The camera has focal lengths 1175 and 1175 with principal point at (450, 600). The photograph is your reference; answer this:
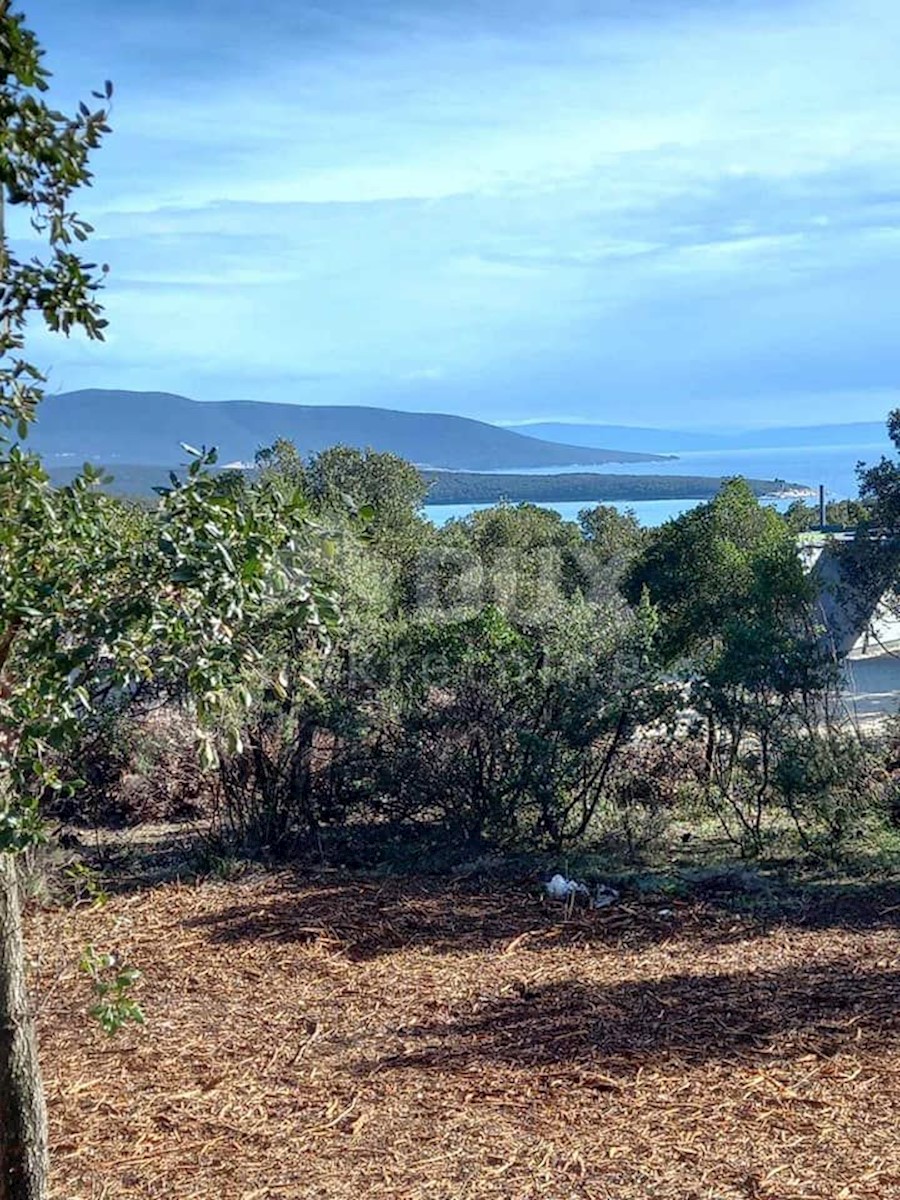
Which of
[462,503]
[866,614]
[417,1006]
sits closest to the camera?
[417,1006]

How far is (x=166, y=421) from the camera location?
51.1 meters

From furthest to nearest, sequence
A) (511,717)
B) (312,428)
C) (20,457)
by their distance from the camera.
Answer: (312,428)
(511,717)
(20,457)

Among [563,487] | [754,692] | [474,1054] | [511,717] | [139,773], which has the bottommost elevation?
[474,1054]

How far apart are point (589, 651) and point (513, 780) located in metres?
1.00

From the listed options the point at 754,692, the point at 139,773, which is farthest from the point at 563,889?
the point at 139,773

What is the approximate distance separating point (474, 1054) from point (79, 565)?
9.64ft

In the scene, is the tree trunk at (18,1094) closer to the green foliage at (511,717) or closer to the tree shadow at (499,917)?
the tree shadow at (499,917)

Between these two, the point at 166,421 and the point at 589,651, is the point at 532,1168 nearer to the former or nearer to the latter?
the point at 589,651

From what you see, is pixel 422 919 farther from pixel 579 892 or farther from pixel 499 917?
pixel 579 892

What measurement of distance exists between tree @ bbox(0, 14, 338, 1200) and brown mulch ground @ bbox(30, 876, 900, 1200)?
154 centimetres

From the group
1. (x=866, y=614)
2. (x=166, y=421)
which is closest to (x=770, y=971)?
(x=866, y=614)

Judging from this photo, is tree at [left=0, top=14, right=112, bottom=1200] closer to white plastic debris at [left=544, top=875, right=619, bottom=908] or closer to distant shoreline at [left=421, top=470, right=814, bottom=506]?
white plastic debris at [left=544, top=875, right=619, bottom=908]

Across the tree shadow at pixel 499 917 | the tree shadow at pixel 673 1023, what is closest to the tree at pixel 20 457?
the tree shadow at pixel 673 1023

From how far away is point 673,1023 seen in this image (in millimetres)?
5043
